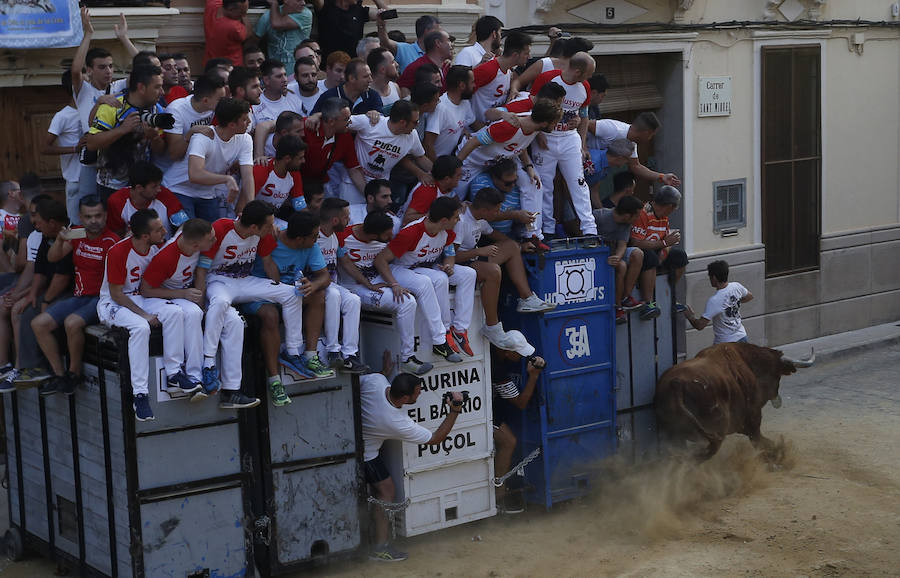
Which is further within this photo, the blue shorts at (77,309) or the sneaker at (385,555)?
the sneaker at (385,555)

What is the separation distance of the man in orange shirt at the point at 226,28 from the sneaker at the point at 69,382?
3496 mm

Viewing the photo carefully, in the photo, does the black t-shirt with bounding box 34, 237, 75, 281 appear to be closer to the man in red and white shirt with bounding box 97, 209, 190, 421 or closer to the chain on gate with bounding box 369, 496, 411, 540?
the man in red and white shirt with bounding box 97, 209, 190, 421

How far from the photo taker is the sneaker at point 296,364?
8797mm

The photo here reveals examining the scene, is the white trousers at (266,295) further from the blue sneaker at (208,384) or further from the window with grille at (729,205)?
the window with grille at (729,205)

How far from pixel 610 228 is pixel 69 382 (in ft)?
15.2

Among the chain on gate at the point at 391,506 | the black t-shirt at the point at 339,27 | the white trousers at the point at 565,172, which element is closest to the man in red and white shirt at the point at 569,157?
the white trousers at the point at 565,172

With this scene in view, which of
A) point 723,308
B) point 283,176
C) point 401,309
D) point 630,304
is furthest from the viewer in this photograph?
point 723,308

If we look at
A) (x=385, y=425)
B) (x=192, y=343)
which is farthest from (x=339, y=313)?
(x=192, y=343)

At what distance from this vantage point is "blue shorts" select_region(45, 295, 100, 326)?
8664 millimetres

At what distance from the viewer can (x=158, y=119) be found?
9.07 m

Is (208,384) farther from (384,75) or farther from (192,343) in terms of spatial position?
(384,75)

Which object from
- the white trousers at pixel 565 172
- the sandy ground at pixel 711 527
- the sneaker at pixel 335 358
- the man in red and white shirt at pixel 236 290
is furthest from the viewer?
the white trousers at pixel 565 172

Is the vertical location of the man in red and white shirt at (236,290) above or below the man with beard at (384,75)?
below

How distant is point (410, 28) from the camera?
12641 millimetres
